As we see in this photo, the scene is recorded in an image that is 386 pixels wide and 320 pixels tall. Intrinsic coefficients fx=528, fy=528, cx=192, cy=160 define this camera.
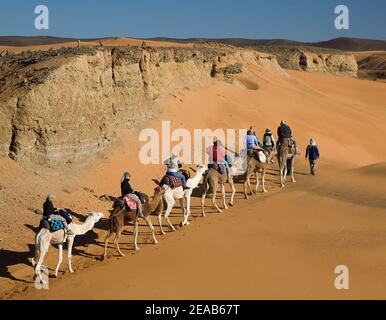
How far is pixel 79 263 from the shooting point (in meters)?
13.1

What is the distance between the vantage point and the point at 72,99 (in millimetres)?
17859

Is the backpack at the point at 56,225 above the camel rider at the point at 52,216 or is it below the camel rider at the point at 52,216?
below

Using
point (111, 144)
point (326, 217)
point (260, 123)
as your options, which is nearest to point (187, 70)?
point (260, 123)

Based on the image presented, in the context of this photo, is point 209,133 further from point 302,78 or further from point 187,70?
point 302,78

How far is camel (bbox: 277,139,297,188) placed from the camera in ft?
66.3

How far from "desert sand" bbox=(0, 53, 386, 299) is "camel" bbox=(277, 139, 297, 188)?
1.31ft

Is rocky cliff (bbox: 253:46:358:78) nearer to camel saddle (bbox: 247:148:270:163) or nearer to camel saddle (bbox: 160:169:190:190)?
camel saddle (bbox: 247:148:270:163)

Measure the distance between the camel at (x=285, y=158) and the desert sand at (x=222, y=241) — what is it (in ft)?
1.31

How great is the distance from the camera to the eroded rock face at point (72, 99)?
1658cm

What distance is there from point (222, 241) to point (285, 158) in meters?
7.85
